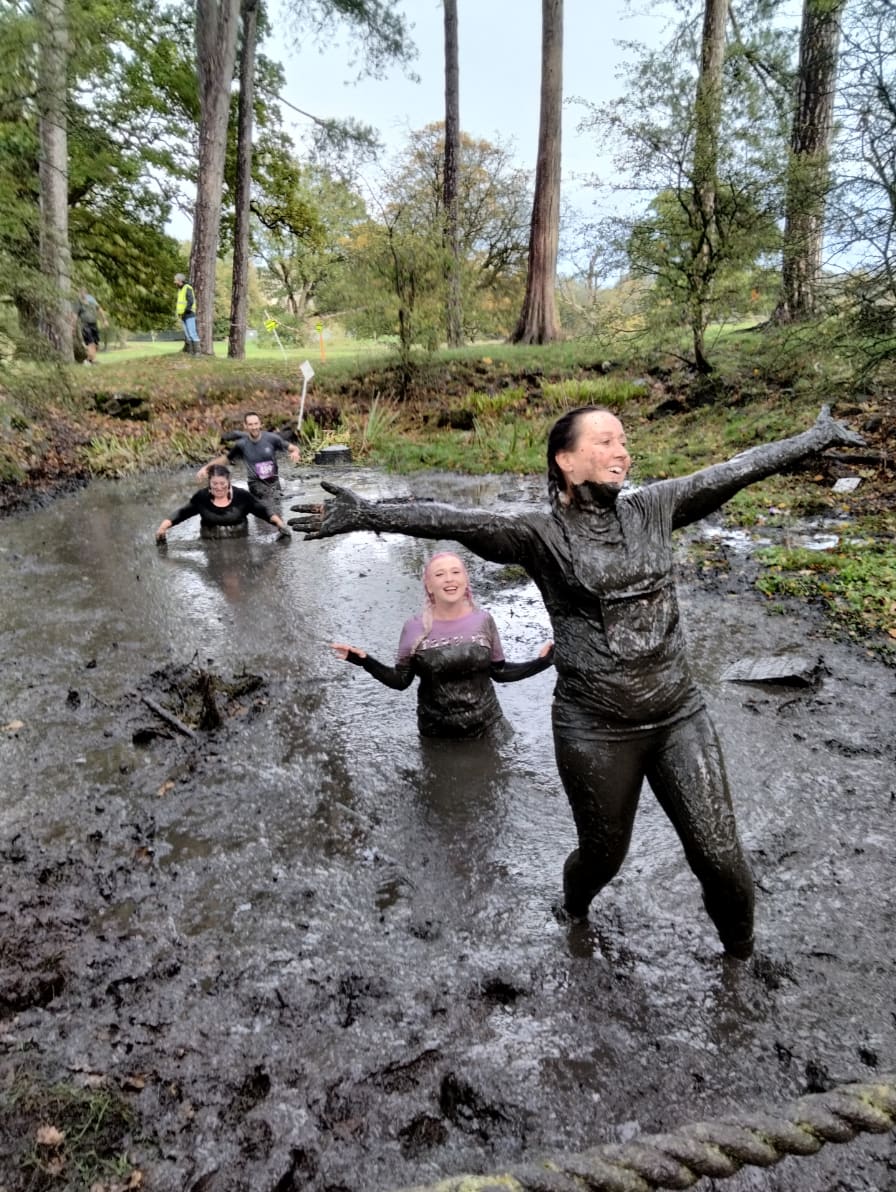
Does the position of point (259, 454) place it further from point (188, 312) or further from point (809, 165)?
point (188, 312)

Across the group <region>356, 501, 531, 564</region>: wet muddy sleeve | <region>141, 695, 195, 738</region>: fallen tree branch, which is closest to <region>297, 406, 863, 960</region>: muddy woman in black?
<region>356, 501, 531, 564</region>: wet muddy sleeve

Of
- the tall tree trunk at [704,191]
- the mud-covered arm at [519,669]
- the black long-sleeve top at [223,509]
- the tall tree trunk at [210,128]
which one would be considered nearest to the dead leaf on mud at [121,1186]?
the mud-covered arm at [519,669]

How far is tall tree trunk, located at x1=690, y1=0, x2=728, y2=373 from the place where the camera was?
12.8 metres

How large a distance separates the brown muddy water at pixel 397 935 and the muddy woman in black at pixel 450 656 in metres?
0.31

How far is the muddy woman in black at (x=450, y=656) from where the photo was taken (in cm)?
451

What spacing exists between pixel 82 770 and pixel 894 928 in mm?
4337

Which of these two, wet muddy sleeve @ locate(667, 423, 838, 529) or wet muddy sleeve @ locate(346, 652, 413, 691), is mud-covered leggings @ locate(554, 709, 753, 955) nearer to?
wet muddy sleeve @ locate(667, 423, 838, 529)

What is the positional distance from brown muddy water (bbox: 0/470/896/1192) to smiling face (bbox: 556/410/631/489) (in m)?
1.95

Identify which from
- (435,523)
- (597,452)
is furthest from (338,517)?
(597,452)

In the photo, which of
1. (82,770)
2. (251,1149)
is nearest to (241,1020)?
(251,1149)

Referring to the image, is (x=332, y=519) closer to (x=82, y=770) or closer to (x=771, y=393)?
(x=82, y=770)

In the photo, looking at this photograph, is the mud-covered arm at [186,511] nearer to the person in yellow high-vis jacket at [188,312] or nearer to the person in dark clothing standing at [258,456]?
the person in dark clothing standing at [258,456]

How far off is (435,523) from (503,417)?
1458cm

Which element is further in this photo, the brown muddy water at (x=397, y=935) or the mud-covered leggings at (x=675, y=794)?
the mud-covered leggings at (x=675, y=794)
